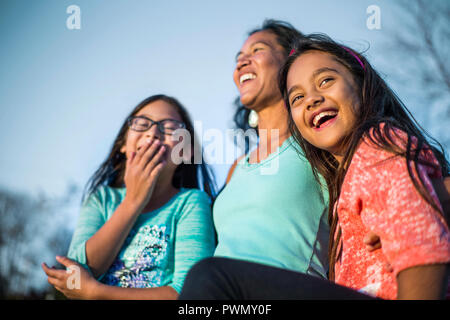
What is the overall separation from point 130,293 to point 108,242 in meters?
0.35

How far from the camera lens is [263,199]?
6.40 ft

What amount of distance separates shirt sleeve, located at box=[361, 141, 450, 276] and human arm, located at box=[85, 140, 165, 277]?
1.50m

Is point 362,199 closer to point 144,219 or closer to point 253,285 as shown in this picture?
point 253,285

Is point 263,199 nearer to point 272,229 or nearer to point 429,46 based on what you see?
point 272,229

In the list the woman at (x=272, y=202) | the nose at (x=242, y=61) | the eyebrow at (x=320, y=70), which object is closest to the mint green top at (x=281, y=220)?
the woman at (x=272, y=202)

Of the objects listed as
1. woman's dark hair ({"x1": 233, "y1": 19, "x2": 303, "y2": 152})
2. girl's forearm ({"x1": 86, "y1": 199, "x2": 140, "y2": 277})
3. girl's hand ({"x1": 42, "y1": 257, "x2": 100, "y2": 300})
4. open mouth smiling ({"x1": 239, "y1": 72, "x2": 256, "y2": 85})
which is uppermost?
woman's dark hair ({"x1": 233, "y1": 19, "x2": 303, "y2": 152})

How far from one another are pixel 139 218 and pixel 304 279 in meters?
1.64

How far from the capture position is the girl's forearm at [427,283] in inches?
38.0

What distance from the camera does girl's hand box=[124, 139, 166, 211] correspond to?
7.79 feet

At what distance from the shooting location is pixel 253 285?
1056 mm

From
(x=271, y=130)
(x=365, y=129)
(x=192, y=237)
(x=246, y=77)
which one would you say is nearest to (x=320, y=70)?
(x=365, y=129)

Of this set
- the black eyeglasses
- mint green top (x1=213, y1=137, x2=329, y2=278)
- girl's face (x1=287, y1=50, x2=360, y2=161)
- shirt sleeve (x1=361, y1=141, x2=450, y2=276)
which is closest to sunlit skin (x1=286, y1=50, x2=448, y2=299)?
girl's face (x1=287, y1=50, x2=360, y2=161)

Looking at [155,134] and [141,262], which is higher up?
[155,134]

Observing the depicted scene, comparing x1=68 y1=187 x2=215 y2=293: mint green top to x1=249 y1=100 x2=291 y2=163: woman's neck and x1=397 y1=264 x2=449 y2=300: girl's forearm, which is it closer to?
x1=249 y1=100 x2=291 y2=163: woman's neck
